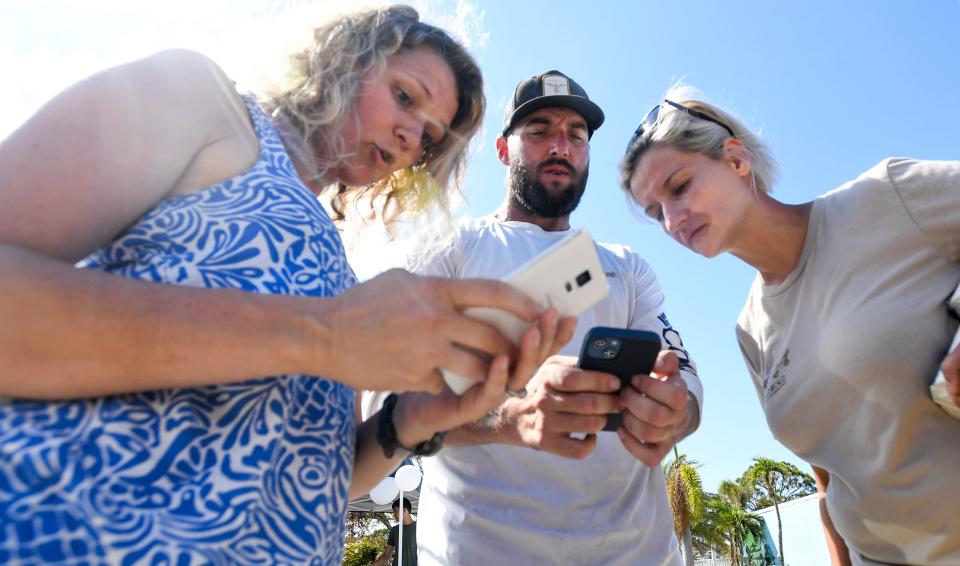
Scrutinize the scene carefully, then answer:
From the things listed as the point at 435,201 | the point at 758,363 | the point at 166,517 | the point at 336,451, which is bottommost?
the point at 166,517

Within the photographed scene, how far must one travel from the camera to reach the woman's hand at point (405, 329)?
1120 millimetres

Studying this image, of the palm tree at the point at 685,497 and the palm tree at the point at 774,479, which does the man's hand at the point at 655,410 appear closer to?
the palm tree at the point at 685,497

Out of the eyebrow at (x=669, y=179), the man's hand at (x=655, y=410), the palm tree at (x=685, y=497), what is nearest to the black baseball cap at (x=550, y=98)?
the eyebrow at (x=669, y=179)

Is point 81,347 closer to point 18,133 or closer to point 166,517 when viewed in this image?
point 166,517

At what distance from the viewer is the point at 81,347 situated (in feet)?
3.36

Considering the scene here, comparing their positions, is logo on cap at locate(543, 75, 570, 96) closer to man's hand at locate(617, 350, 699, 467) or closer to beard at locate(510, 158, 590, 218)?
beard at locate(510, 158, 590, 218)

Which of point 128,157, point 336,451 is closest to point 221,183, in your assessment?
point 128,157

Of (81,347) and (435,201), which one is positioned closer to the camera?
(81,347)

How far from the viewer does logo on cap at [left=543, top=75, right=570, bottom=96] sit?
3820 mm

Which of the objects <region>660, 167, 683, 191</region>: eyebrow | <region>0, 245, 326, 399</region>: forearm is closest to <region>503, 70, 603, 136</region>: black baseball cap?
<region>660, 167, 683, 191</region>: eyebrow

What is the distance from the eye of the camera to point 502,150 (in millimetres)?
4266

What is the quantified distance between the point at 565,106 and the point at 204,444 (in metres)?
3.16

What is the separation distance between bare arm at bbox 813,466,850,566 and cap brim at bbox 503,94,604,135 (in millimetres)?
2218

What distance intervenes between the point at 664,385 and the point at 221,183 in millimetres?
1343
